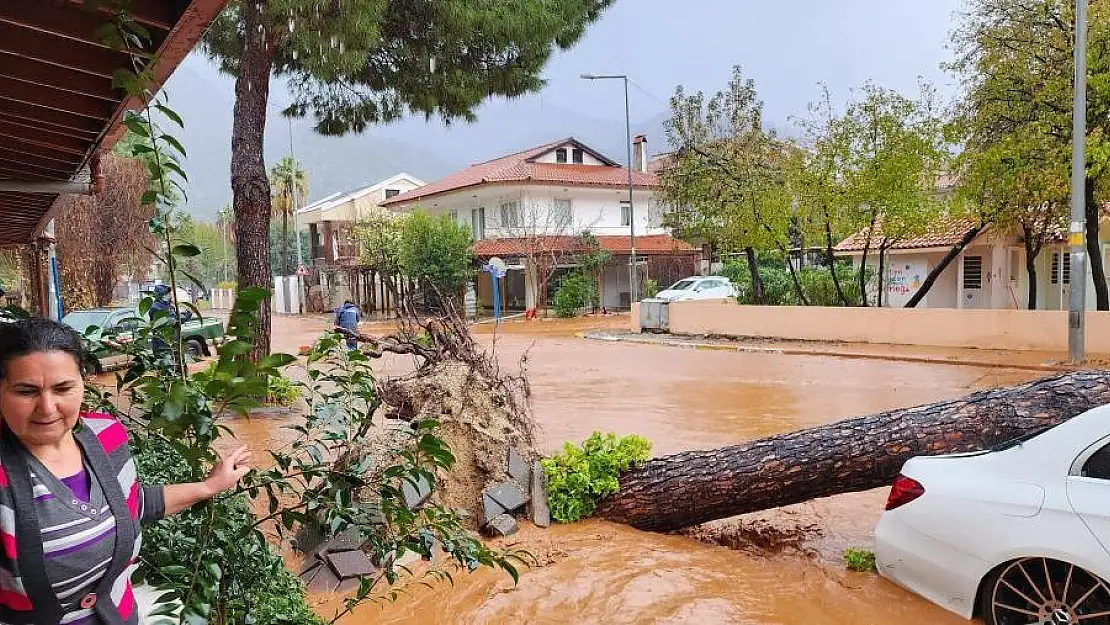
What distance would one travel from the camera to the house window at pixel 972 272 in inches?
922

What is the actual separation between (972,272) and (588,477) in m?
22.2

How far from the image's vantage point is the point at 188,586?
1.94 meters

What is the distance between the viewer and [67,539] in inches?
67.3

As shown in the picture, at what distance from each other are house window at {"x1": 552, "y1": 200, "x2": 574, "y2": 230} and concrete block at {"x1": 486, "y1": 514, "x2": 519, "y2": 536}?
28.5 metres

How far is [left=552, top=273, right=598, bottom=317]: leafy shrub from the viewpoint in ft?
105

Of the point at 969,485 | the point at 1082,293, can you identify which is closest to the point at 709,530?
the point at 969,485

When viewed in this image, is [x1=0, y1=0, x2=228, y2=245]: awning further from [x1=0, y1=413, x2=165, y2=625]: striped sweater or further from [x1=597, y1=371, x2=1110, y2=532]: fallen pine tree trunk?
[x1=597, y1=371, x2=1110, y2=532]: fallen pine tree trunk

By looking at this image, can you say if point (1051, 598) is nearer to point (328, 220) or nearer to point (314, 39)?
point (314, 39)

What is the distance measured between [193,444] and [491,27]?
10.2 meters

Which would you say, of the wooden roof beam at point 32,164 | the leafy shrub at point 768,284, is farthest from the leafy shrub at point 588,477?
the leafy shrub at point 768,284

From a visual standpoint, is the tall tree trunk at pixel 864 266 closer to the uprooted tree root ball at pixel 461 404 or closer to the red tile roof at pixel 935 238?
the red tile roof at pixel 935 238

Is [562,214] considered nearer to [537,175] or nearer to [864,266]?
[537,175]

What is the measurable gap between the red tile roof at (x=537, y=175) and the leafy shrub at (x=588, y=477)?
27.5 meters

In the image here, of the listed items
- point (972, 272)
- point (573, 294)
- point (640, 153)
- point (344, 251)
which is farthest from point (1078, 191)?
point (344, 251)
